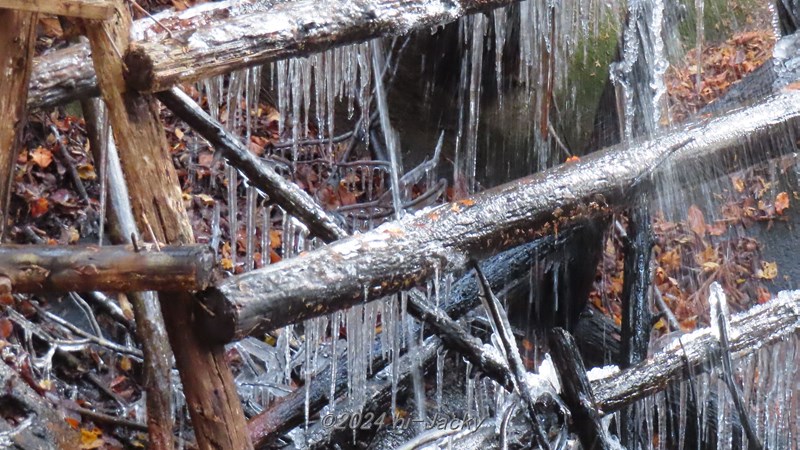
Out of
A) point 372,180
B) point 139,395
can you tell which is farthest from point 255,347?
point 372,180

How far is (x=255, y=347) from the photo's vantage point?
4.59 m

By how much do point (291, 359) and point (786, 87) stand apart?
104 inches

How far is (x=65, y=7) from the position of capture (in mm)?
1963

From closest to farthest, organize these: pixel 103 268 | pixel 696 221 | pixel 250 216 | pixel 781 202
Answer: pixel 103 268
pixel 250 216
pixel 781 202
pixel 696 221

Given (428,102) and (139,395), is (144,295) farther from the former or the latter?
(428,102)

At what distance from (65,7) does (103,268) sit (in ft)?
2.01

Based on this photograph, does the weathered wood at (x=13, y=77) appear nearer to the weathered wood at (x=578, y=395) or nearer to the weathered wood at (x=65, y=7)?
the weathered wood at (x=65, y=7)

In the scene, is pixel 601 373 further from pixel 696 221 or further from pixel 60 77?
pixel 696 221

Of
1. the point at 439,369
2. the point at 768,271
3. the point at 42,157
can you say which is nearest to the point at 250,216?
the point at 439,369

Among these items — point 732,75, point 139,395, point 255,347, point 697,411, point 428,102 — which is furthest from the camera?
point 732,75

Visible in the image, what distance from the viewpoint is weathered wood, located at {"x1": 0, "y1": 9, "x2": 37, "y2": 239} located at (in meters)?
2.20

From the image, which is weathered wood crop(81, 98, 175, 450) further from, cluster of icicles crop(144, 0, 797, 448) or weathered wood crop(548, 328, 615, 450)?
weathered wood crop(548, 328, 615, 450)

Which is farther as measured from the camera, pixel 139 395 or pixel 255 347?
pixel 255 347

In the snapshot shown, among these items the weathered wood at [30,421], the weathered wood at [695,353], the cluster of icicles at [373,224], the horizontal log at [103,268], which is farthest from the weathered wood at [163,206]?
the weathered wood at [695,353]
